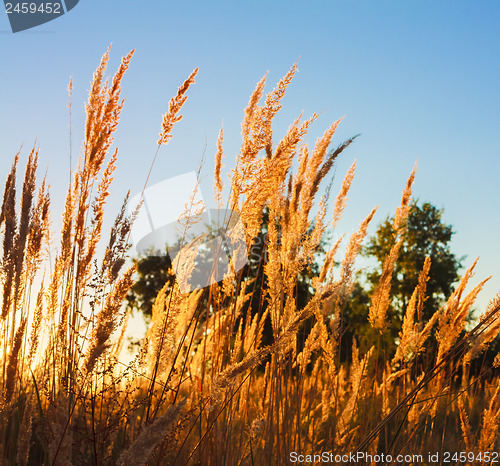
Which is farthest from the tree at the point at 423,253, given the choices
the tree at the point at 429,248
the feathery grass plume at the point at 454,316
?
the feathery grass plume at the point at 454,316

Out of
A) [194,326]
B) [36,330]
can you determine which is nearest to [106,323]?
[194,326]

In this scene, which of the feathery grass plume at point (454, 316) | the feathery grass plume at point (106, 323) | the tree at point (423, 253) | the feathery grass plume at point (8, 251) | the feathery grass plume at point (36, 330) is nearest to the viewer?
the feathery grass plume at point (106, 323)

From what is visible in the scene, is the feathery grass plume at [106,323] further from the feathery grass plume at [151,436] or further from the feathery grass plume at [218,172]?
the feathery grass plume at [218,172]

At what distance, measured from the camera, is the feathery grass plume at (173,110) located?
2008mm

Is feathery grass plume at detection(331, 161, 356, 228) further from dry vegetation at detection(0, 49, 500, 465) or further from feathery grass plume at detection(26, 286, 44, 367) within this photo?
feathery grass plume at detection(26, 286, 44, 367)

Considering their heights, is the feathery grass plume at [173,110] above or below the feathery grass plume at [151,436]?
above

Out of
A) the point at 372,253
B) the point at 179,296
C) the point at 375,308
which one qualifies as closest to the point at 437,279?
the point at 372,253

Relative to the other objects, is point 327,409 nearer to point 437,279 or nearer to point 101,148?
point 101,148

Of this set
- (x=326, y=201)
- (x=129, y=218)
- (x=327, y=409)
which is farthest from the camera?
(x=327, y=409)

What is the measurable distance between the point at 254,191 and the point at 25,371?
204 cm

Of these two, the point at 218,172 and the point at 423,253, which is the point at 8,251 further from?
the point at 423,253

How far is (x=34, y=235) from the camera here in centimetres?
253

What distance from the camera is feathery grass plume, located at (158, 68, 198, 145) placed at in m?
2.01

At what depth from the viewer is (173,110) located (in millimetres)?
2023
